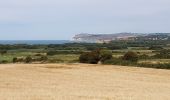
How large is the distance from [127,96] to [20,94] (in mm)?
5111

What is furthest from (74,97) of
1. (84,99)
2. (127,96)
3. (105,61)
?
(105,61)

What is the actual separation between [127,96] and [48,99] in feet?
13.8

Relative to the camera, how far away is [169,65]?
175 feet

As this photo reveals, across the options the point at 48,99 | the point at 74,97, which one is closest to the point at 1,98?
the point at 48,99

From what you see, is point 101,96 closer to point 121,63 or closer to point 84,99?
point 84,99

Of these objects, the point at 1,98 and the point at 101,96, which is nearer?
the point at 1,98

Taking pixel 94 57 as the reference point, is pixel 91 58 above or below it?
below

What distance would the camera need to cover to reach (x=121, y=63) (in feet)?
187

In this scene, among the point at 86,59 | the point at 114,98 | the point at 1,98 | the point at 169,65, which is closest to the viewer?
the point at 1,98

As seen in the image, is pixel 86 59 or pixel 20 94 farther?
pixel 86 59

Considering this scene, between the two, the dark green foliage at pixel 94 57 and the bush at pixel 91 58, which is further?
the dark green foliage at pixel 94 57

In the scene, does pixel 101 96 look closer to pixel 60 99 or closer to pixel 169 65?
pixel 60 99

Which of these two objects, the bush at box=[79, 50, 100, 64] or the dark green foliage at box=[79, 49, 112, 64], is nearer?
the bush at box=[79, 50, 100, 64]

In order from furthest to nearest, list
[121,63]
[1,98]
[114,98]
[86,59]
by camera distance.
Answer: [86,59]
[121,63]
[114,98]
[1,98]
